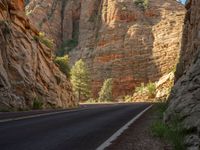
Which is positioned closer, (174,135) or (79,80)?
(174,135)

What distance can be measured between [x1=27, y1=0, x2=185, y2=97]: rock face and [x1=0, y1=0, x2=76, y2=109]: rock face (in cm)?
5281

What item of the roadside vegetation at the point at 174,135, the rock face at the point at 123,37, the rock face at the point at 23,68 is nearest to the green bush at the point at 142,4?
the rock face at the point at 123,37

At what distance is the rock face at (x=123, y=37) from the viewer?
3533 inches

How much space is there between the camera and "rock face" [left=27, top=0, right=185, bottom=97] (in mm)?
89750

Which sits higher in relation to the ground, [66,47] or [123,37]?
[123,37]

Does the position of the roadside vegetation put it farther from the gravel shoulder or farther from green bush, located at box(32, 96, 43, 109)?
green bush, located at box(32, 96, 43, 109)

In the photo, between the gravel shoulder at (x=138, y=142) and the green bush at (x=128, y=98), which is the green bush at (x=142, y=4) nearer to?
the green bush at (x=128, y=98)

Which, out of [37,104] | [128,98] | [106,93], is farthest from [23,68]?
[128,98]

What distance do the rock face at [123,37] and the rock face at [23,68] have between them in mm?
52810

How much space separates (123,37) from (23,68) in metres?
68.3

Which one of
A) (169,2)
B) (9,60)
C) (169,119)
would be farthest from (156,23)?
(169,119)

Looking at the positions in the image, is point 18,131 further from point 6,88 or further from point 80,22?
point 80,22

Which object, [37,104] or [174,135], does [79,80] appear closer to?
[37,104]

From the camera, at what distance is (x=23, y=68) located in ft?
92.9
